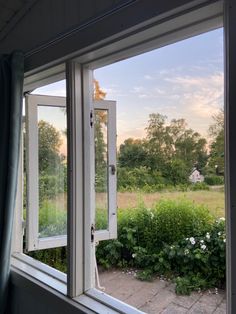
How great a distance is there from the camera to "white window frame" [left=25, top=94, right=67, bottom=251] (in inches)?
83.4

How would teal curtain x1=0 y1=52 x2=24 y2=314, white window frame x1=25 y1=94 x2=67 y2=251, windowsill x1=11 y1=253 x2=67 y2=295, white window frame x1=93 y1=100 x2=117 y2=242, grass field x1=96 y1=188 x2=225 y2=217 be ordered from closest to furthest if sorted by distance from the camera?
1. grass field x1=96 y1=188 x2=225 y2=217
2. windowsill x1=11 y1=253 x2=67 y2=295
3. teal curtain x1=0 y1=52 x2=24 y2=314
4. white window frame x1=25 y1=94 x2=67 y2=251
5. white window frame x1=93 y1=100 x2=117 y2=242

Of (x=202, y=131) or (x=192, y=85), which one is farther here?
(x=192, y=85)

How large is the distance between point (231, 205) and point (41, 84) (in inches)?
61.3

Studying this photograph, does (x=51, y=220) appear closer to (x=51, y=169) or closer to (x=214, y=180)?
(x=51, y=169)

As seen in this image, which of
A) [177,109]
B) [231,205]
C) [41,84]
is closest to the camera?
[231,205]

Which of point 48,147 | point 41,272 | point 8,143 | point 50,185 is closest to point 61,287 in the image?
point 41,272

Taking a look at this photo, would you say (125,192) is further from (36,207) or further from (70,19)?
(70,19)

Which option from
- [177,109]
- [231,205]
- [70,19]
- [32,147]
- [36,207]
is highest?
[70,19]

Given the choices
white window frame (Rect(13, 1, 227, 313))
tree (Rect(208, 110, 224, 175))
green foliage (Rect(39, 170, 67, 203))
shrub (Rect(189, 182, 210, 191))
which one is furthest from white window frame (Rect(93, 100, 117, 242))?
tree (Rect(208, 110, 224, 175))

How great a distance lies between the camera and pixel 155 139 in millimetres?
1908

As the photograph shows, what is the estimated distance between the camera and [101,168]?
2369mm

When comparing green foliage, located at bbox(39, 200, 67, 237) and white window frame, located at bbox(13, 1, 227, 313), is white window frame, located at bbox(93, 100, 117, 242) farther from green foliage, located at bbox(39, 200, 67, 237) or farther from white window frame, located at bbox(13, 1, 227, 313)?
white window frame, located at bbox(13, 1, 227, 313)

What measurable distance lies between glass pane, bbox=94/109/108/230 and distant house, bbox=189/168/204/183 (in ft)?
3.01

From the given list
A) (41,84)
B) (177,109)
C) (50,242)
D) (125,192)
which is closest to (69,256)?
(50,242)
